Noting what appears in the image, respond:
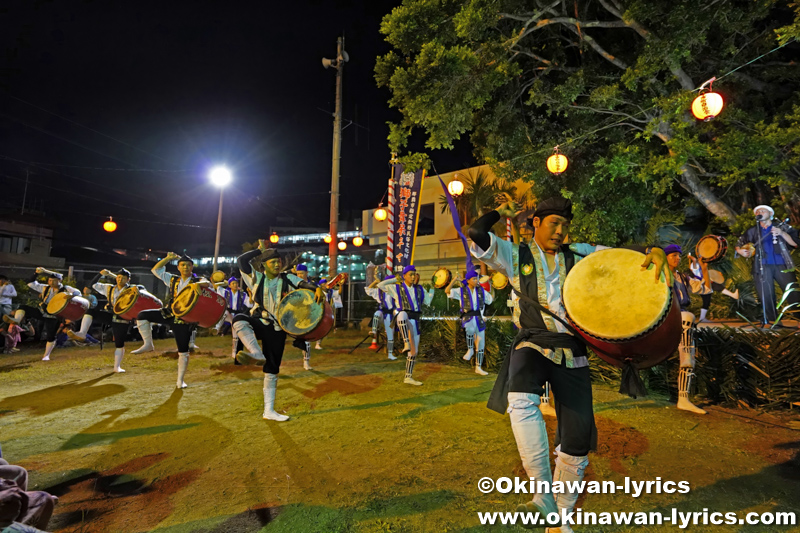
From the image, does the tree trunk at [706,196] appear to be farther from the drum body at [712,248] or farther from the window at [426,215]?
the window at [426,215]

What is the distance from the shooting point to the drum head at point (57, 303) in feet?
27.6

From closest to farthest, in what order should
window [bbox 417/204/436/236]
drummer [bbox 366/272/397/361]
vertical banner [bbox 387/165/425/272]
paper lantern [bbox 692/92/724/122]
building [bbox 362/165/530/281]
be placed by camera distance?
paper lantern [bbox 692/92/724/122] < drummer [bbox 366/272/397/361] < vertical banner [bbox 387/165/425/272] < building [bbox 362/165/530/281] < window [bbox 417/204/436/236]

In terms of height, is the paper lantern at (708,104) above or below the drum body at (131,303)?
above

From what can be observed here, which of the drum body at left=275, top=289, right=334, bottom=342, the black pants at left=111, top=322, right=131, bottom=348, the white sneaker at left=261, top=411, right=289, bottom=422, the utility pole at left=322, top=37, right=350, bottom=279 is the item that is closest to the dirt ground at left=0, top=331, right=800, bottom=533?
the white sneaker at left=261, top=411, right=289, bottom=422

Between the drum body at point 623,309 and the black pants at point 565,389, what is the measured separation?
0.80 ft

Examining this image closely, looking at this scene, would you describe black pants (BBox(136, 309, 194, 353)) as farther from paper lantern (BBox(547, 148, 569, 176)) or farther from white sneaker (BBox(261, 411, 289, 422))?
paper lantern (BBox(547, 148, 569, 176))

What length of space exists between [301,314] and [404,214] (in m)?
8.02

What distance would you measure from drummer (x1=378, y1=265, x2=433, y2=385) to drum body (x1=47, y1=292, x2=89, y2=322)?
7002 millimetres

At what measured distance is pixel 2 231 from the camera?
2103 centimetres

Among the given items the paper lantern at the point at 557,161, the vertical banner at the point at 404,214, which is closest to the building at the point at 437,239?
the vertical banner at the point at 404,214

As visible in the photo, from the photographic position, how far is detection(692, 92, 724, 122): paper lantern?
21.3ft

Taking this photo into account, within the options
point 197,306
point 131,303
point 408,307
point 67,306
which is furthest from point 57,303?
point 408,307

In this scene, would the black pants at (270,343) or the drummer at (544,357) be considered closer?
the drummer at (544,357)

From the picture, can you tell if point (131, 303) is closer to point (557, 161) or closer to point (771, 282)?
point (557, 161)
